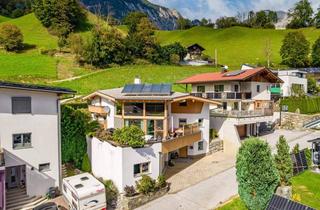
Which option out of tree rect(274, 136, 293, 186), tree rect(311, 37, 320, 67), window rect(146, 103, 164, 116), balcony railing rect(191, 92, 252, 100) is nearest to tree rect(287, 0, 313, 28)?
tree rect(311, 37, 320, 67)

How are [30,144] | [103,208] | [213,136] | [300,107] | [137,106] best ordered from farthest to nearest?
[300,107], [213,136], [137,106], [30,144], [103,208]

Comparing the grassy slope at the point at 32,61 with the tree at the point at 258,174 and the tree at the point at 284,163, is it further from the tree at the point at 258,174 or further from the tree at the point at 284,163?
the tree at the point at 284,163

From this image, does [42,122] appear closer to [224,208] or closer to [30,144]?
[30,144]

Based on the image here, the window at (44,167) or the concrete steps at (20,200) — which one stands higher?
the window at (44,167)

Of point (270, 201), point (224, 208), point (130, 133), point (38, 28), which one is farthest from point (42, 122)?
point (38, 28)

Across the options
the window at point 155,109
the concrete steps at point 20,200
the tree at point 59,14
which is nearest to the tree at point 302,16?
the tree at point 59,14
